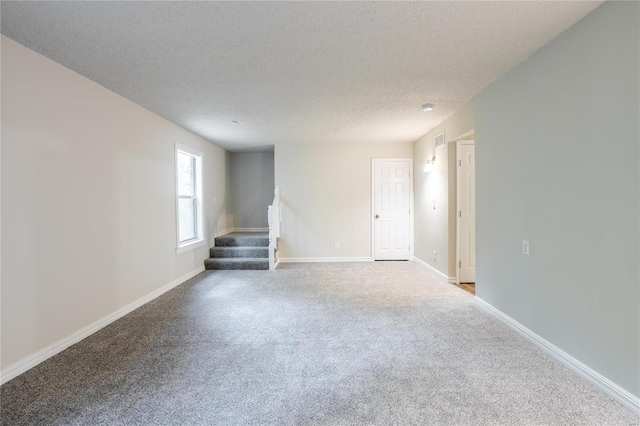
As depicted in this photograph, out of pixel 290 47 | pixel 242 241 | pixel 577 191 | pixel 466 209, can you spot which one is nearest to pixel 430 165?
pixel 466 209

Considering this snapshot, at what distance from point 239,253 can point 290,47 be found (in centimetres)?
415

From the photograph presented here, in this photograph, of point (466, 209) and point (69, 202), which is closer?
point (69, 202)

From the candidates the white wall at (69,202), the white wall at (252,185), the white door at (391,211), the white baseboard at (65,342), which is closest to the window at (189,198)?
the white wall at (69,202)

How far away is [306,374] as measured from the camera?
2158 mm

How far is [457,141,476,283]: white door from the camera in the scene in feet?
14.4

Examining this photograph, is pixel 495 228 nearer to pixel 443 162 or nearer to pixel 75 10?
pixel 443 162

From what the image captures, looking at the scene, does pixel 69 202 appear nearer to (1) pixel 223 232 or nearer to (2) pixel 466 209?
(1) pixel 223 232

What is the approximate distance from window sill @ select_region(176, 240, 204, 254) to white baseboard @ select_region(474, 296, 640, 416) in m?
4.26

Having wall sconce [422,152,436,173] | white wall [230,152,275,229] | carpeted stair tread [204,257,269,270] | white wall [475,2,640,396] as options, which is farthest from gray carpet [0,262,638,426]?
white wall [230,152,275,229]

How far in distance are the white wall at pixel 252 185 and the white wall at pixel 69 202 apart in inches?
121

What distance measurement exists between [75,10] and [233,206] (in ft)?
18.1

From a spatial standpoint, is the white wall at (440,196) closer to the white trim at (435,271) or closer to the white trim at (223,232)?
the white trim at (435,271)

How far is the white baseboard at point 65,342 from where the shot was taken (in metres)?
2.17

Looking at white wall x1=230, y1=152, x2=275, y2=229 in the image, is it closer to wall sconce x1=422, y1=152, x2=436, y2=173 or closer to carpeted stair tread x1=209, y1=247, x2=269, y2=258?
carpeted stair tread x1=209, y1=247, x2=269, y2=258
